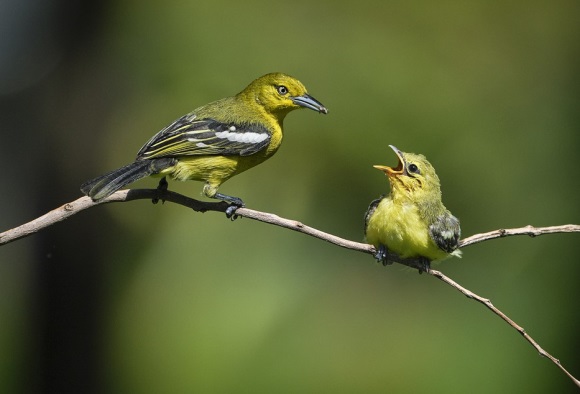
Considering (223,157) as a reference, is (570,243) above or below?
above

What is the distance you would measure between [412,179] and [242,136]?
109cm

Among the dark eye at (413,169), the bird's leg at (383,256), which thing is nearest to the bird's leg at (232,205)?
the bird's leg at (383,256)

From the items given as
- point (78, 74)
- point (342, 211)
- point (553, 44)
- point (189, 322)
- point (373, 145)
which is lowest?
point (189, 322)

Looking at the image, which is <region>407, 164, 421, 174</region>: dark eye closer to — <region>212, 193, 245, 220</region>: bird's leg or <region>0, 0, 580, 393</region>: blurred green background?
<region>212, 193, 245, 220</region>: bird's leg

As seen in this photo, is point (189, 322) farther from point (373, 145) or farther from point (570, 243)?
point (570, 243)

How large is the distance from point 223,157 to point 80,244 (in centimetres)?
497

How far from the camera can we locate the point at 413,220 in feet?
15.4

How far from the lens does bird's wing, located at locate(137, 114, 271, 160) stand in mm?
4852

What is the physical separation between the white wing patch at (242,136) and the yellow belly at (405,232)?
2.98 feet

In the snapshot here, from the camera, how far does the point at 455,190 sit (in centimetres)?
941

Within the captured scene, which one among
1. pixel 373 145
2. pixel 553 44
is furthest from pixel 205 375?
pixel 553 44

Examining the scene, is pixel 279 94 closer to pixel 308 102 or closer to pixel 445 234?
pixel 308 102

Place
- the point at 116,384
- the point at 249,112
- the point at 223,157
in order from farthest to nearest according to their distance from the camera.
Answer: the point at 116,384
the point at 249,112
the point at 223,157

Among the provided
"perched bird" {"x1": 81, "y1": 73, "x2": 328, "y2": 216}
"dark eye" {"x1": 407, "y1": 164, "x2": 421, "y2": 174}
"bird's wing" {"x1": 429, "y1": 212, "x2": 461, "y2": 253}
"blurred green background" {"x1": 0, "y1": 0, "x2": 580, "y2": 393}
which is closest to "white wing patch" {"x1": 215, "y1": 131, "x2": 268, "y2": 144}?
"perched bird" {"x1": 81, "y1": 73, "x2": 328, "y2": 216}
